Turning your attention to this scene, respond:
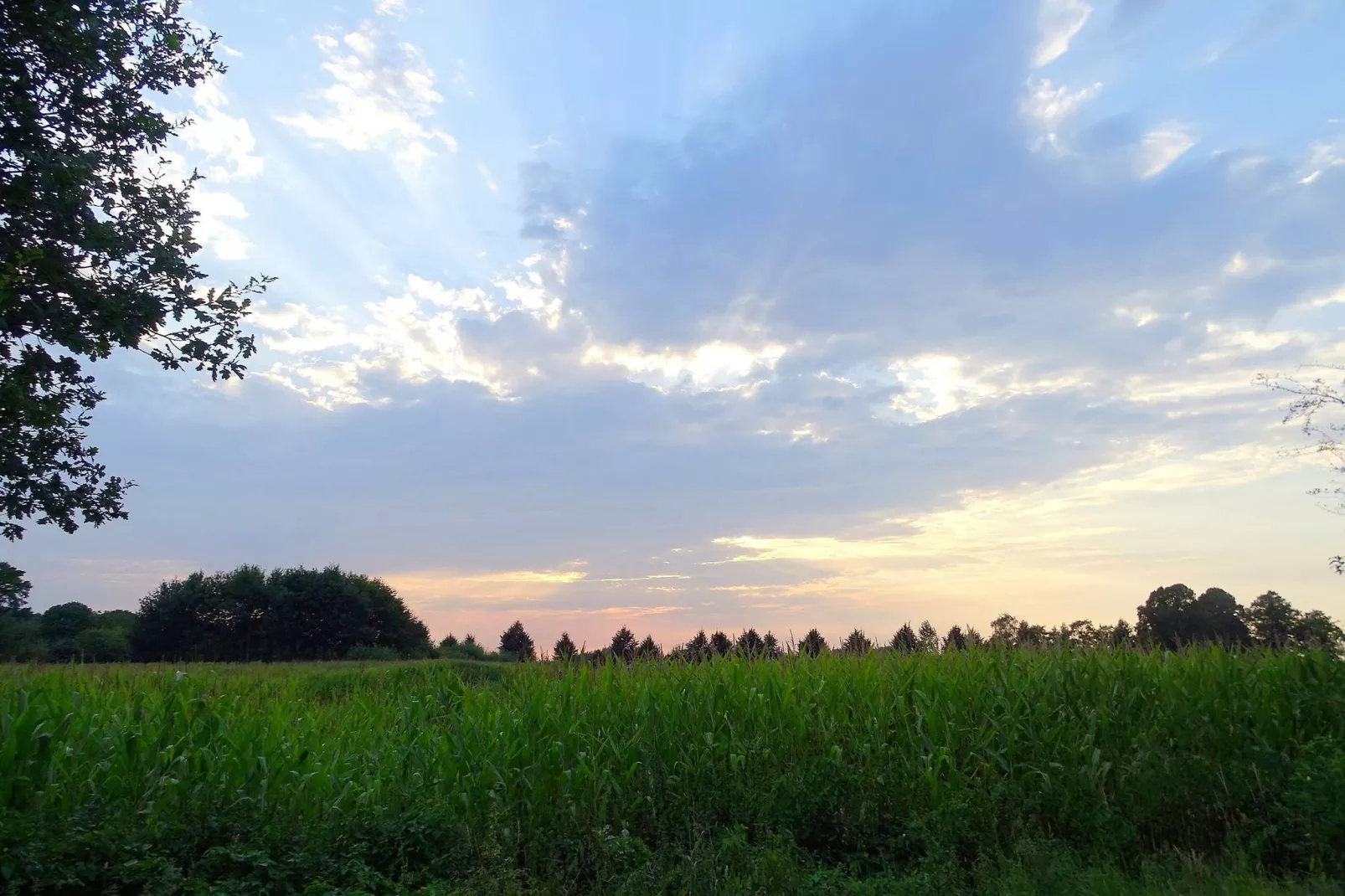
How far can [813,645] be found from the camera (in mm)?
10594

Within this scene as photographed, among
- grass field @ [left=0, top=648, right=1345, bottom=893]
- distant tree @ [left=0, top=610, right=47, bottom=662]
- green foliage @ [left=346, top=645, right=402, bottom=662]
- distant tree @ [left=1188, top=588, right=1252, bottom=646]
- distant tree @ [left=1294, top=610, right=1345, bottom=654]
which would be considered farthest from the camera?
green foliage @ [left=346, top=645, right=402, bottom=662]

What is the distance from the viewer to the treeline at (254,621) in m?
32.2

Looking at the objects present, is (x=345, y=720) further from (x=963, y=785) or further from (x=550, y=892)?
(x=963, y=785)

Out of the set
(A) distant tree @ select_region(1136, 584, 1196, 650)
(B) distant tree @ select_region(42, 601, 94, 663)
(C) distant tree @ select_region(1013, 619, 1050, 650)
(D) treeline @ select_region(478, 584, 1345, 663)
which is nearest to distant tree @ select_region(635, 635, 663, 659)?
(D) treeline @ select_region(478, 584, 1345, 663)

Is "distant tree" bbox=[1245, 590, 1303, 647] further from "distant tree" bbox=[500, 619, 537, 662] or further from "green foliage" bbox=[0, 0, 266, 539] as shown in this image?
"distant tree" bbox=[500, 619, 537, 662]

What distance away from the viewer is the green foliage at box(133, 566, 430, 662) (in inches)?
1314

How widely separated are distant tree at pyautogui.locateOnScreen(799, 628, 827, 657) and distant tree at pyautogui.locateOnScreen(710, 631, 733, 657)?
0.88m

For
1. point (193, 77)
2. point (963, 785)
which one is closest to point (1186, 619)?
point (963, 785)

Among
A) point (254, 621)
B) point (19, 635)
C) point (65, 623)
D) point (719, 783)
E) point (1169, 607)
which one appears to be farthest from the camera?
point (254, 621)

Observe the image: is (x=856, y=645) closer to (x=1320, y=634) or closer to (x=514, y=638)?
(x=1320, y=634)

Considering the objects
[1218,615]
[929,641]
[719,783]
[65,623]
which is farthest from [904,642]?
[65,623]

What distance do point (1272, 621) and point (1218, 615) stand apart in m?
3.03

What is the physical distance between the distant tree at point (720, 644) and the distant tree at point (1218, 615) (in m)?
5.88

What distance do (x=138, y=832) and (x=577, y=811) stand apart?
2980 millimetres
